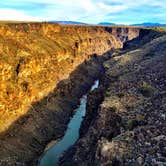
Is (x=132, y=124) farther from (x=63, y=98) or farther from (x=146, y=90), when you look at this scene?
(x=63, y=98)

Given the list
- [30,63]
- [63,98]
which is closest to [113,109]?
[30,63]

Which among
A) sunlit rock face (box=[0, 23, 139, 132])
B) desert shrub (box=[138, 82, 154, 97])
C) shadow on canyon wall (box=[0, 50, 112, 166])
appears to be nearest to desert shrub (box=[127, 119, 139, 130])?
desert shrub (box=[138, 82, 154, 97])

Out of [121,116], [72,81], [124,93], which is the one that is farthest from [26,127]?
[72,81]

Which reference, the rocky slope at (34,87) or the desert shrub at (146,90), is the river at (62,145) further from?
the desert shrub at (146,90)

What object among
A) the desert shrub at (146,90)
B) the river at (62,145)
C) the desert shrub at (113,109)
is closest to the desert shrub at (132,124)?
the desert shrub at (113,109)

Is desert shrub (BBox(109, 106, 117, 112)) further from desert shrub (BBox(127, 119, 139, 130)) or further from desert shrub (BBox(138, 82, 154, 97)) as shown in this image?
desert shrub (BBox(138, 82, 154, 97))

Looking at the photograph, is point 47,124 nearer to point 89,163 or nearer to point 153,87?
point 153,87
